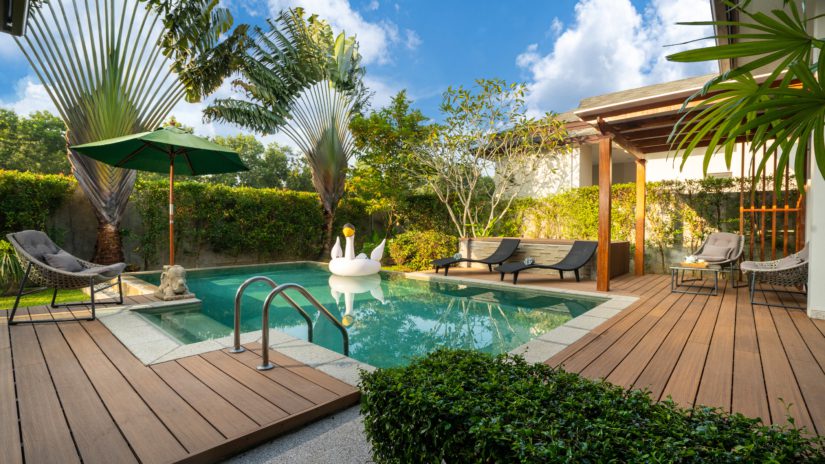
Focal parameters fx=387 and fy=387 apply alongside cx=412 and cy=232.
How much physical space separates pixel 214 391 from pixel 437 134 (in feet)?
31.8

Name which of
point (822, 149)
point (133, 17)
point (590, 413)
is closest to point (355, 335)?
point (590, 413)

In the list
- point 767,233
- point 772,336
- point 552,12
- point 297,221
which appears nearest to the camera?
point 772,336

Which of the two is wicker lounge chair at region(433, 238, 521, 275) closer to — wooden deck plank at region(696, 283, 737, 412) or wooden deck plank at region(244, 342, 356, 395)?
wooden deck plank at region(696, 283, 737, 412)

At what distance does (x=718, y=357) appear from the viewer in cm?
358

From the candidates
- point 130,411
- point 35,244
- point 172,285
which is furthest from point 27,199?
point 130,411

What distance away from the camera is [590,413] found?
1.59 metres

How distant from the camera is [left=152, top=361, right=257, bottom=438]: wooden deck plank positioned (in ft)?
7.62

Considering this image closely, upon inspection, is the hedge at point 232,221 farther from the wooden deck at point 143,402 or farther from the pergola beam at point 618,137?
the pergola beam at point 618,137

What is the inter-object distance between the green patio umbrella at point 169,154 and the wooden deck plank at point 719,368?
6.38 meters

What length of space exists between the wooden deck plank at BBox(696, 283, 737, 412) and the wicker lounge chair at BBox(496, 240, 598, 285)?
334cm

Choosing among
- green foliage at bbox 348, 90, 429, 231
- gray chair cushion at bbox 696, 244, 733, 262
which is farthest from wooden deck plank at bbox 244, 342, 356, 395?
green foliage at bbox 348, 90, 429, 231

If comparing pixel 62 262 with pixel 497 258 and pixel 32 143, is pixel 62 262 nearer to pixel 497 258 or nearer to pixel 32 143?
pixel 497 258

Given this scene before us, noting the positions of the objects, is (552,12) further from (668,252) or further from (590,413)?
(590,413)

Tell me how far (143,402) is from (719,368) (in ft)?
14.7
